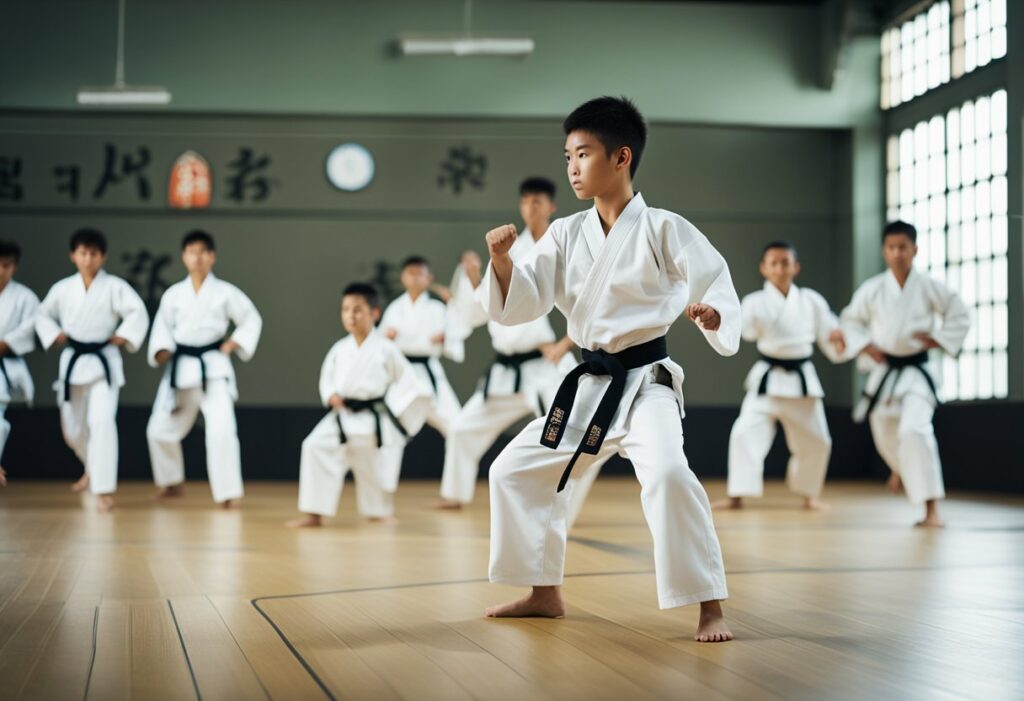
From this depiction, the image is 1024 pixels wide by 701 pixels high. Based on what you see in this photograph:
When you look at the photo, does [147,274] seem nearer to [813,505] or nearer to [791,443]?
[791,443]

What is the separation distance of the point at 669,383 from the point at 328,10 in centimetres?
695

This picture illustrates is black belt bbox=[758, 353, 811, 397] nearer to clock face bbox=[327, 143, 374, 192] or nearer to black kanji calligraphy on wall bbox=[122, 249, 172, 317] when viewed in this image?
clock face bbox=[327, 143, 374, 192]

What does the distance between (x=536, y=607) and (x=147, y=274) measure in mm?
7109

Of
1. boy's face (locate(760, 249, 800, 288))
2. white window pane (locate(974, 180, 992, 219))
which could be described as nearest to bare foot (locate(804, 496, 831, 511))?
boy's face (locate(760, 249, 800, 288))

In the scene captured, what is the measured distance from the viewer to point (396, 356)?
595cm

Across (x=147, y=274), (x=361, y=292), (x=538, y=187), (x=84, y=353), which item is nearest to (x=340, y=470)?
(x=361, y=292)

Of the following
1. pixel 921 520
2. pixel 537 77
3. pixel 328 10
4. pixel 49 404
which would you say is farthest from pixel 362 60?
pixel 921 520

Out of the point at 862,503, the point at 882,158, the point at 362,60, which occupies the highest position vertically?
the point at 362,60

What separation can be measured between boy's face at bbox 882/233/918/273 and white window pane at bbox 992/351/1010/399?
2.17 m

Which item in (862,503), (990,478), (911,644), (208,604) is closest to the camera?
(911,644)

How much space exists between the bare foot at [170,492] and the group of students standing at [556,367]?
0.02m

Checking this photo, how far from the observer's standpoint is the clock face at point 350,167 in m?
9.56

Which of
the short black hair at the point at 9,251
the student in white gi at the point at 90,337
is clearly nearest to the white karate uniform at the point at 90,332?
the student in white gi at the point at 90,337

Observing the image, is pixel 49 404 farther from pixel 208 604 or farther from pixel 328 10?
pixel 208 604
